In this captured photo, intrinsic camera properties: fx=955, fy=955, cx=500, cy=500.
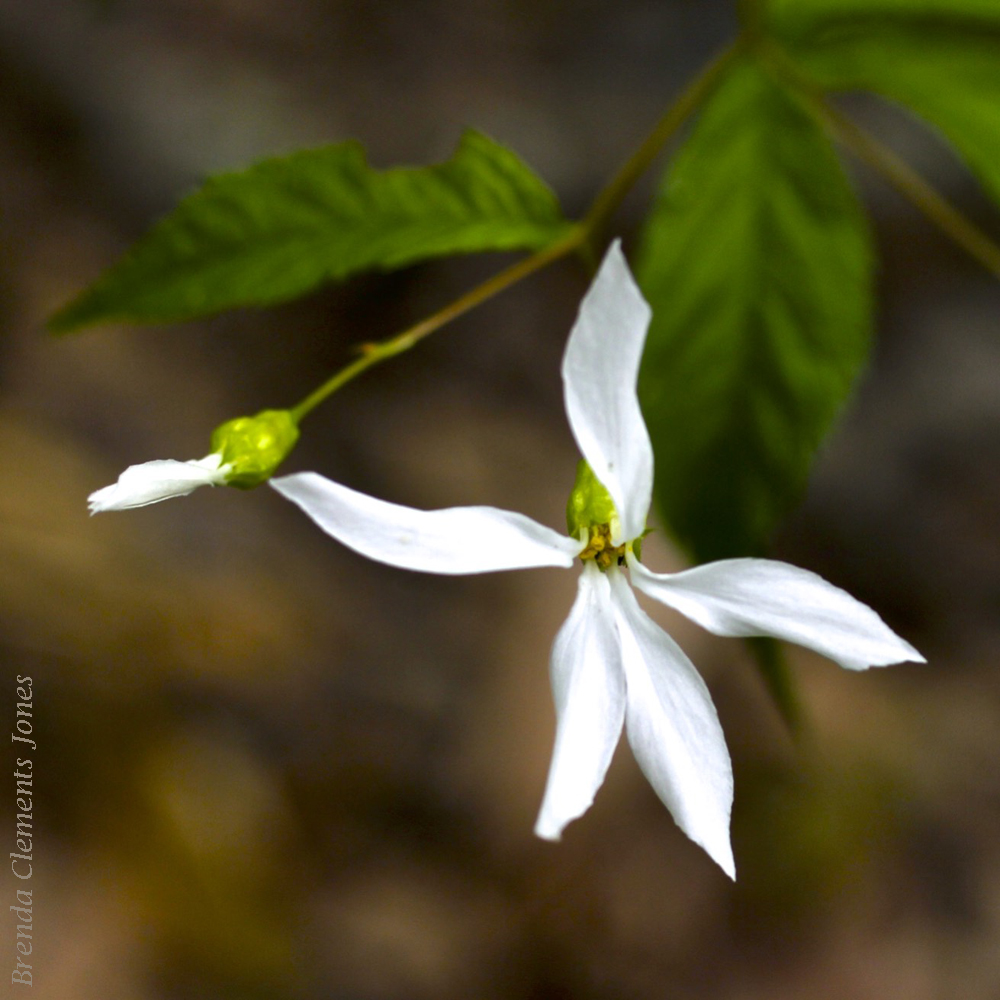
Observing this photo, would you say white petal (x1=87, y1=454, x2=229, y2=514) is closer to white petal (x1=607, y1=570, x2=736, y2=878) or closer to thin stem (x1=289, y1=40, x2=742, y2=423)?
thin stem (x1=289, y1=40, x2=742, y2=423)

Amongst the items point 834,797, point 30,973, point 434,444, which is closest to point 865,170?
point 434,444

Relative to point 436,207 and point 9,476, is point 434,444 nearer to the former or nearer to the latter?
point 9,476

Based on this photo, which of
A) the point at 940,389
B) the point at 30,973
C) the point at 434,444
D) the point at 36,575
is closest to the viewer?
the point at 30,973

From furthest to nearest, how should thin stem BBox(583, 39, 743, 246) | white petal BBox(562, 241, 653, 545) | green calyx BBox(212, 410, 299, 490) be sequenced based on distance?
thin stem BBox(583, 39, 743, 246) → green calyx BBox(212, 410, 299, 490) → white petal BBox(562, 241, 653, 545)

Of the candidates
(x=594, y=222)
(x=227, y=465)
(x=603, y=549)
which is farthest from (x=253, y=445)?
(x=594, y=222)

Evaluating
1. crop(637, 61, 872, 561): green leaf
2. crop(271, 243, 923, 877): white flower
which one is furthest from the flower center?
crop(637, 61, 872, 561): green leaf

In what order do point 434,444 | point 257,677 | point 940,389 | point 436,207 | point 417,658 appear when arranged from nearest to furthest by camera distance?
point 436,207 < point 257,677 < point 417,658 < point 434,444 < point 940,389
